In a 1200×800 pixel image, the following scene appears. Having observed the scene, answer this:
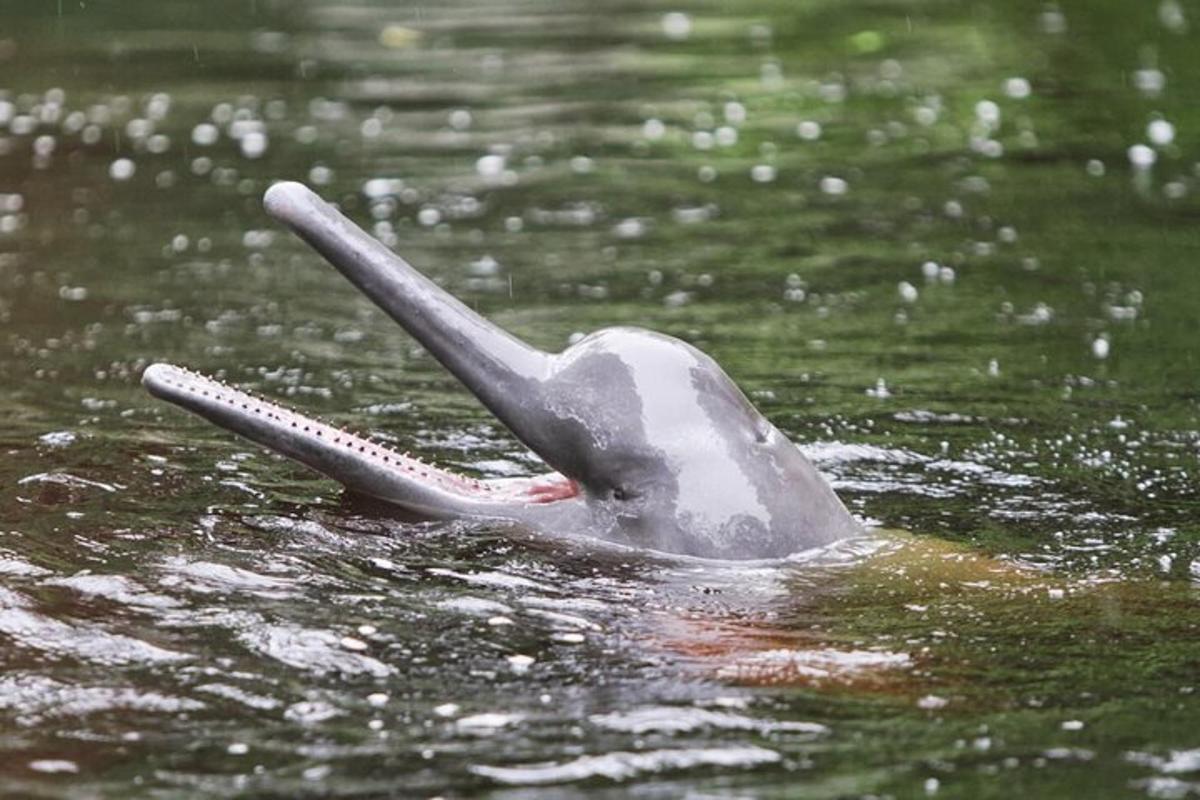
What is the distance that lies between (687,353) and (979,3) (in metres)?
16.3

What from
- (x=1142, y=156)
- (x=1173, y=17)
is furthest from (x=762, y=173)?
(x=1173, y=17)

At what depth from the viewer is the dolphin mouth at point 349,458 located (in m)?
6.68

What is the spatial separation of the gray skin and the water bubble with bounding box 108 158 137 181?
8.29 metres

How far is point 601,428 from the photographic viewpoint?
659 cm

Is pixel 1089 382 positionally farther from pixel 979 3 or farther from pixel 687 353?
pixel 979 3

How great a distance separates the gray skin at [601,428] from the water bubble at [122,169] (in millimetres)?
8287

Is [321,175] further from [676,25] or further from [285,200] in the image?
[676,25]

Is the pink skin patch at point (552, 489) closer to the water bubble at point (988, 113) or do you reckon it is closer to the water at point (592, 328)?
the water at point (592, 328)

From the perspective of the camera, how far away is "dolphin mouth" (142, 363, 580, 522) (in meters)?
6.68

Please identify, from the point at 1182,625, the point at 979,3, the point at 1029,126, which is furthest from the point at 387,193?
the point at 979,3

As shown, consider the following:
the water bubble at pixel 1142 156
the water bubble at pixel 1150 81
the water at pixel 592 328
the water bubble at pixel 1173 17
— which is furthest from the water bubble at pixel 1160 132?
the water bubble at pixel 1173 17

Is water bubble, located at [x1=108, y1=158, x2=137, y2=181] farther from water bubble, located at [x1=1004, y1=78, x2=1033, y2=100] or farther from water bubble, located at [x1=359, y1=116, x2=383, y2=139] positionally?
water bubble, located at [x1=1004, y1=78, x2=1033, y2=100]

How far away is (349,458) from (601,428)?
0.84 m

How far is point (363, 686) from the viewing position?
5504 mm
